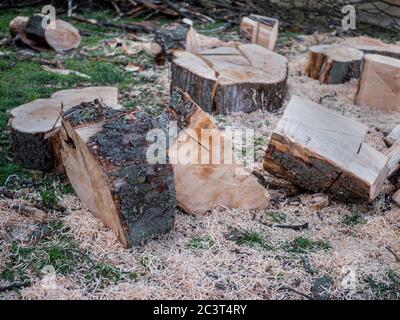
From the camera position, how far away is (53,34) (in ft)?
20.7

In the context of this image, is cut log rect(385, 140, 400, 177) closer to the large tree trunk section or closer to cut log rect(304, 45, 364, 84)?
cut log rect(304, 45, 364, 84)

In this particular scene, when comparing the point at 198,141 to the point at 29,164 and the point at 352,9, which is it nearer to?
the point at 29,164

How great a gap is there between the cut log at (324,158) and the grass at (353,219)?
0.37 feet

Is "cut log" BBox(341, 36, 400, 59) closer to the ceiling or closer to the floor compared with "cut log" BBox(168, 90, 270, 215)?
closer to the floor

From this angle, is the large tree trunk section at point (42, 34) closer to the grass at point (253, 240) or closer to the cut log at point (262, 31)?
the cut log at point (262, 31)

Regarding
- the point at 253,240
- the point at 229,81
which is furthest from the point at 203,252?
the point at 229,81

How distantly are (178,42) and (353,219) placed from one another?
306 centimetres

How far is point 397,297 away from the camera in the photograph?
269 centimetres

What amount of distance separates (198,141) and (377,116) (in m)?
2.50

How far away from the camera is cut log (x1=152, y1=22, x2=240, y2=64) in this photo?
18.1ft

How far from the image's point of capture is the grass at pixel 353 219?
329 centimetres

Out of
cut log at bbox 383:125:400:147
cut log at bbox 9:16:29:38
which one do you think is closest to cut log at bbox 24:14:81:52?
cut log at bbox 9:16:29:38

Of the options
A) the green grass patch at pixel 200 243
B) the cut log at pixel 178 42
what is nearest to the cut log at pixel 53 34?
the cut log at pixel 178 42
